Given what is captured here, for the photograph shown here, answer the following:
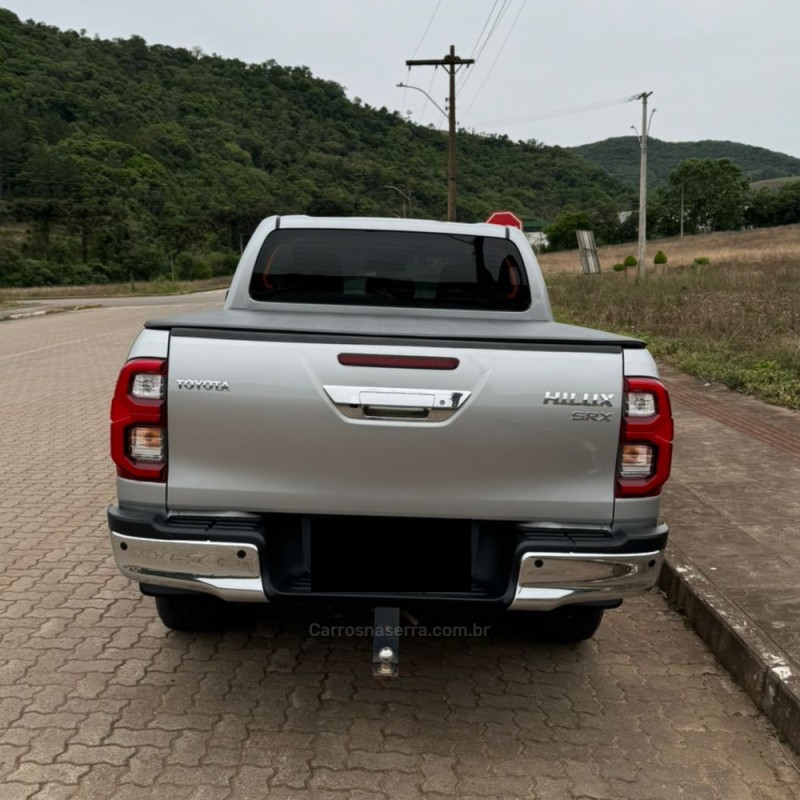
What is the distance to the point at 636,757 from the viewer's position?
2924 millimetres

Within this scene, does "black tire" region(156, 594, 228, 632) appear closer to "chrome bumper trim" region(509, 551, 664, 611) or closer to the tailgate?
the tailgate

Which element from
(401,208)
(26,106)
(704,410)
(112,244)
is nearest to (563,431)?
(704,410)

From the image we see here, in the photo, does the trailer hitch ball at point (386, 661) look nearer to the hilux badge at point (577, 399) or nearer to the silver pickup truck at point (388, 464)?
the silver pickup truck at point (388, 464)

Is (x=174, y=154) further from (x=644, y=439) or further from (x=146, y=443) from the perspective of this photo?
(x=644, y=439)

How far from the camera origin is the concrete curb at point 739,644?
3.12m

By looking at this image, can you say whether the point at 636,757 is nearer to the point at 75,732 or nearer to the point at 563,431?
the point at 563,431

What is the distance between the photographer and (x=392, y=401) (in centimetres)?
265

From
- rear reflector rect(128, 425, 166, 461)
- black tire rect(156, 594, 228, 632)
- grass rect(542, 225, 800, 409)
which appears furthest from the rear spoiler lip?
grass rect(542, 225, 800, 409)

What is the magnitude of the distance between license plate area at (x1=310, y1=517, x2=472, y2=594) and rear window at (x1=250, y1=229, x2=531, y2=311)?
1758 millimetres

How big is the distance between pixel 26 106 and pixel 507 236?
93328mm

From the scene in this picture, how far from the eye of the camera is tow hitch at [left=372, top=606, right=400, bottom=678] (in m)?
2.80

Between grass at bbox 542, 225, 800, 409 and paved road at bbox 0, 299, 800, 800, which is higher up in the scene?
grass at bbox 542, 225, 800, 409

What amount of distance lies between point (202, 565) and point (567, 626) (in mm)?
1779

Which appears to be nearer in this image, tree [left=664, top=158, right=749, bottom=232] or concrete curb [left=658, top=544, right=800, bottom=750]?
concrete curb [left=658, top=544, right=800, bottom=750]
